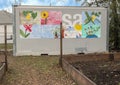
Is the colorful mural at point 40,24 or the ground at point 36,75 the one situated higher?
the colorful mural at point 40,24

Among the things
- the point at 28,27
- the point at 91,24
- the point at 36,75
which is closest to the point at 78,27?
the point at 91,24

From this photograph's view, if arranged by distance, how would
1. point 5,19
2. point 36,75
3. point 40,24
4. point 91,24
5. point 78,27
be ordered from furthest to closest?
point 5,19, point 91,24, point 78,27, point 40,24, point 36,75

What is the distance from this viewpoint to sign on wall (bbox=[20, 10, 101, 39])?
1927cm

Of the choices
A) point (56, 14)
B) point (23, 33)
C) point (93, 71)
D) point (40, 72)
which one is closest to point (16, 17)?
point (23, 33)

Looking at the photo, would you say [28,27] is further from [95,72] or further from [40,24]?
[95,72]

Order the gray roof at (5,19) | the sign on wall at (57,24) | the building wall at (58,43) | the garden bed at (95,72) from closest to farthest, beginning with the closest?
the garden bed at (95,72) < the building wall at (58,43) < the sign on wall at (57,24) < the gray roof at (5,19)

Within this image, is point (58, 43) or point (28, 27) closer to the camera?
point (28, 27)

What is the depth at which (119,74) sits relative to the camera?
10.8 m

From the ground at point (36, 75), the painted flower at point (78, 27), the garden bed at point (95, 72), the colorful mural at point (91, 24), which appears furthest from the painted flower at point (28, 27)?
the garden bed at point (95, 72)

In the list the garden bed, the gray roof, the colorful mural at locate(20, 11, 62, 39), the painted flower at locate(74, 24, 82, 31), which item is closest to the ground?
the garden bed

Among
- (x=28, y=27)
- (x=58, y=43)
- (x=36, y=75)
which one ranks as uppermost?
(x=28, y=27)

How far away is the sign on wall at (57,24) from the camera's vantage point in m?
19.3

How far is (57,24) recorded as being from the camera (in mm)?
19625

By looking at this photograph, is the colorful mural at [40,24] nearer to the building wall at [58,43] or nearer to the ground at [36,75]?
the building wall at [58,43]
